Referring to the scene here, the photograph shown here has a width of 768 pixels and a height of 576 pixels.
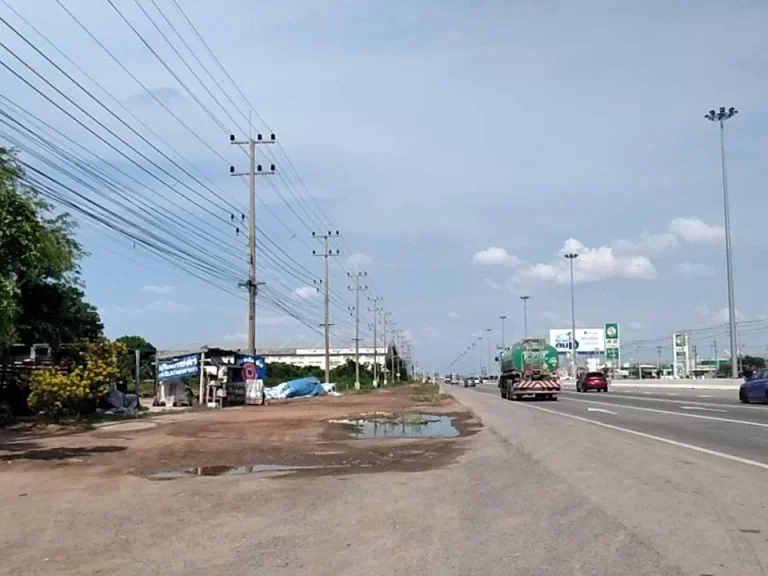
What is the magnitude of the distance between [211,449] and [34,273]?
784 cm

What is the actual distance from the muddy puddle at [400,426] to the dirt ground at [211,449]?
0.54 m

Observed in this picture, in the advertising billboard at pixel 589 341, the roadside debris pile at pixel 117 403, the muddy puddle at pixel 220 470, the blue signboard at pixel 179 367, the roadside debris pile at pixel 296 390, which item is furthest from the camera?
the advertising billboard at pixel 589 341

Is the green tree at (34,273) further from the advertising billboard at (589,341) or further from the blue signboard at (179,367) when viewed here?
the advertising billboard at (589,341)

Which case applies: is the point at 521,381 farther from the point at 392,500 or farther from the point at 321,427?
the point at 392,500

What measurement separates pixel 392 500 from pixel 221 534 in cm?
316

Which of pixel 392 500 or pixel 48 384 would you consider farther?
pixel 48 384

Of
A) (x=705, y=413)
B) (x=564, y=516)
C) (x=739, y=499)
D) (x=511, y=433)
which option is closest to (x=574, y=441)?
(x=511, y=433)

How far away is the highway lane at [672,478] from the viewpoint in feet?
30.2

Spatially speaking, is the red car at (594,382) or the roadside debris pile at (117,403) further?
the red car at (594,382)

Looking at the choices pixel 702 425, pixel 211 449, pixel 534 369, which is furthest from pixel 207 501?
pixel 534 369

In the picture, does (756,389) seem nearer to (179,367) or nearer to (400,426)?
(400,426)

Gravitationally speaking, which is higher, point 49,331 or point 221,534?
point 49,331

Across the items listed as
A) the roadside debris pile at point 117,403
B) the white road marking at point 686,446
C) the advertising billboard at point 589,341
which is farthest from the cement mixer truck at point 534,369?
the advertising billboard at point 589,341

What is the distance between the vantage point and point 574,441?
72.3 ft
